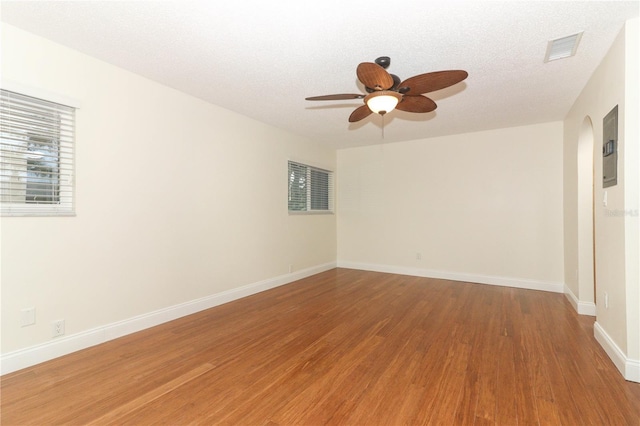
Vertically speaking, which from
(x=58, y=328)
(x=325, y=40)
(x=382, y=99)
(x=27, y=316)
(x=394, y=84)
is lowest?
(x=58, y=328)

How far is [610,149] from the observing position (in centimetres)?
235

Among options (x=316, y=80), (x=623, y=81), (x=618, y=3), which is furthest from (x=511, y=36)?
(x=316, y=80)

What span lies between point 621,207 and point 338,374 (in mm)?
2420

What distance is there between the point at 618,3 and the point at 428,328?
286 cm

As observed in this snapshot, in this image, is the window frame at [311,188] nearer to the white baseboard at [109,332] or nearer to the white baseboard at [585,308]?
the white baseboard at [109,332]

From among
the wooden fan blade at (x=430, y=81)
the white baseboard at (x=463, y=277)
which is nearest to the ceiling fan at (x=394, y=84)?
the wooden fan blade at (x=430, y=81)

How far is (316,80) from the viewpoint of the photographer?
2928 millimetres

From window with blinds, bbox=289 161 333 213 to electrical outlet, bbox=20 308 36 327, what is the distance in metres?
3.32

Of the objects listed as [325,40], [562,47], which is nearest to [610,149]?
[562,47]

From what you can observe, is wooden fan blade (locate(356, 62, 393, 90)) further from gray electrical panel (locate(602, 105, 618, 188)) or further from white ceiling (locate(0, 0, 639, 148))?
gray electrical panel (locate(602, 105, 618, 188))

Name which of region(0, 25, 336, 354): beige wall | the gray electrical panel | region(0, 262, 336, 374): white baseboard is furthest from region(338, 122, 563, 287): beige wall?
region(0, 262, 336, 374): white baseboard

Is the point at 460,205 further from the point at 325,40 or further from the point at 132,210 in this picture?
the point at 132,210

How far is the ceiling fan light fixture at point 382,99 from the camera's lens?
2.25 meters

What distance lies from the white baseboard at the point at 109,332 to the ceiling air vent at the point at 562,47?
4.11 metres
